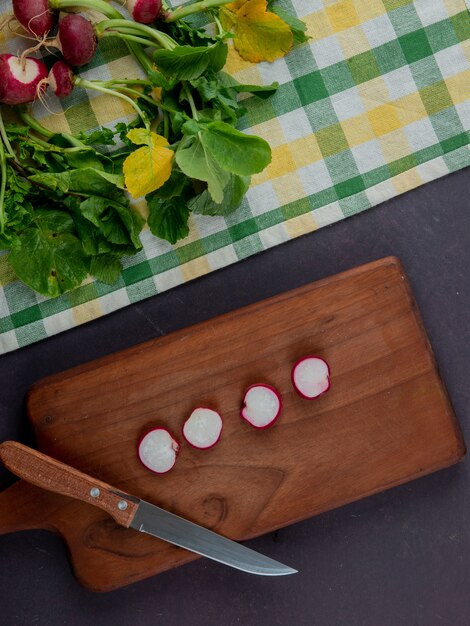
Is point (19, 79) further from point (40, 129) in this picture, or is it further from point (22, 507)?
point (22, 507)

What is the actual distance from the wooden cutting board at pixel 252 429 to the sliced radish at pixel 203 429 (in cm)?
3

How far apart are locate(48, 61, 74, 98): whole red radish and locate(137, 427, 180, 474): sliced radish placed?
574 millimetres

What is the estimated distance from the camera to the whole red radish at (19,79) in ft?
3.42

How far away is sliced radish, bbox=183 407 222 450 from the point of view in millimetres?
1063

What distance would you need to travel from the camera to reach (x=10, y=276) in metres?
1.15

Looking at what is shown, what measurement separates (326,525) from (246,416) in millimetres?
277

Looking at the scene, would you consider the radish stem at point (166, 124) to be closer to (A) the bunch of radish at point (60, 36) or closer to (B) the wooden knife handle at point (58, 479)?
(A) the bunch of radish at point (60, 36)

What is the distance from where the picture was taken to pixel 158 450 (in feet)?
3.49

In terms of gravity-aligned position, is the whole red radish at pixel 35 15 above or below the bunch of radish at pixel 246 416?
above

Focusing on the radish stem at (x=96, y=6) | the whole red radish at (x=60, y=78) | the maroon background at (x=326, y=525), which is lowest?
the maroon background at (x=326, y=525)

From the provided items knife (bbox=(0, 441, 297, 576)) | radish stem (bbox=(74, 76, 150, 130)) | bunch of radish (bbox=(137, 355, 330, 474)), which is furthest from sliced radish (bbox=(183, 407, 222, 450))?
radish stem (bbox=(74, 76, 150, 130))

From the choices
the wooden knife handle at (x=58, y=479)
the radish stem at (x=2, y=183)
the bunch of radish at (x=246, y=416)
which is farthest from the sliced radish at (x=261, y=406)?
the radish stem at (x=2, y=183)

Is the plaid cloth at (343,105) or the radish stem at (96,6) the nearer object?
the radish stem at (96,6)

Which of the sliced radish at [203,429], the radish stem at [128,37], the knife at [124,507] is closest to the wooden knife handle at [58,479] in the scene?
the knife at [124,507]
